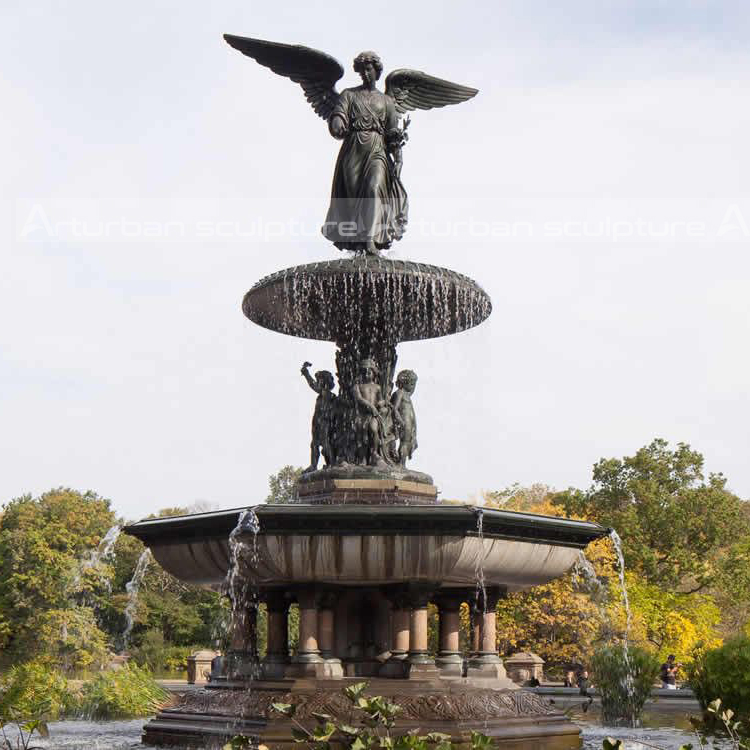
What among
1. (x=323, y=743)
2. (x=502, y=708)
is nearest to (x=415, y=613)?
(x=502, y=708)

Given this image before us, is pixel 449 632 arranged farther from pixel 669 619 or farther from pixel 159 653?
pixel 159 653

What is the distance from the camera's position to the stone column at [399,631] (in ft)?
34.6

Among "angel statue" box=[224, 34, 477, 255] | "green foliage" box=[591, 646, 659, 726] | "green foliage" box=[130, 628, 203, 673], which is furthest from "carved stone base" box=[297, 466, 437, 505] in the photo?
"green foliage" box=[130, 628, 203, 673]

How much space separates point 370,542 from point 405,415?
2842mm

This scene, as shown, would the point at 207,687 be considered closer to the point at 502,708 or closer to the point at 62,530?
the point at 502,708

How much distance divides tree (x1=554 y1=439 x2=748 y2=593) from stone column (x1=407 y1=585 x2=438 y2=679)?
2729 centimetres

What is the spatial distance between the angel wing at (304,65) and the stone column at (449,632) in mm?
5966

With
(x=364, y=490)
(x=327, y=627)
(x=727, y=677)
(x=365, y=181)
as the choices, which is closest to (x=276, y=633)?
(x=327, y=627)

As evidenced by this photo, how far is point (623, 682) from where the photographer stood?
624 inches

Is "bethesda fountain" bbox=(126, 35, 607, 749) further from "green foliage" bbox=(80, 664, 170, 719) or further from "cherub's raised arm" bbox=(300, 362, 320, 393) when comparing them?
"green foliage" bbox=(80, 664, 170, 719)

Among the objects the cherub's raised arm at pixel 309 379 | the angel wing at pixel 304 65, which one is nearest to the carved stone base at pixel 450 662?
the cherub's raised arm at pixel 309 379

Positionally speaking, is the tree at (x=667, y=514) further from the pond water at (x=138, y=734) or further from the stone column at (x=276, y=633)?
the stone column at (x=276, y=633)

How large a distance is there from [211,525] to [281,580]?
843mm

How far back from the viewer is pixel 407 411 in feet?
41.0
